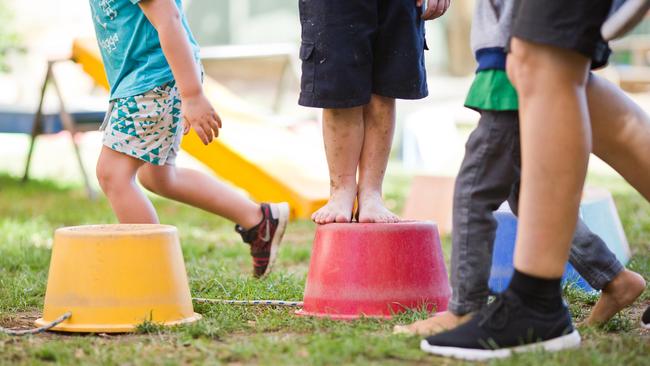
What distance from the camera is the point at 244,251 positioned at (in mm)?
4672

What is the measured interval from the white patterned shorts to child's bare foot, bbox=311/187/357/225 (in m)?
0.69

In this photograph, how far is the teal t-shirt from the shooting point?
3311 millimetres

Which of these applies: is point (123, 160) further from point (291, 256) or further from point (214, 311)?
point (291, 256)

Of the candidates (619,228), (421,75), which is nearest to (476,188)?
(421,75)

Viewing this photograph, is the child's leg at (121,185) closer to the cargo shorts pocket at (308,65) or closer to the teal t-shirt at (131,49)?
the teal t-shirt at (131,49)

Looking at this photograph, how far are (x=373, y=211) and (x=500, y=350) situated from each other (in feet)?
2.91

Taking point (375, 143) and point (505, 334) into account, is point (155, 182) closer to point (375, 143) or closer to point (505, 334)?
point (375, 143)

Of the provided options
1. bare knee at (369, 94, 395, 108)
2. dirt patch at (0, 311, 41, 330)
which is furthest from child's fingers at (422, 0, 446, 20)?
dirt patch at (0, 311, 41, 330)

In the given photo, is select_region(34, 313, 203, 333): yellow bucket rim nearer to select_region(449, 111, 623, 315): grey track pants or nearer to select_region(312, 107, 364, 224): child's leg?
select_region(312, 107, 364, 224): child's leg

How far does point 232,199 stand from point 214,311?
921 millimetres

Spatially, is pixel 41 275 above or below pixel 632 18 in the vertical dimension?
below

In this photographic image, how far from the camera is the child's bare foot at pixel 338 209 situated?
2965 mm

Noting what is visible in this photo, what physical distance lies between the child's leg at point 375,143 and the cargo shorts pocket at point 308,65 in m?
0.23

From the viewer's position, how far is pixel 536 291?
220cm
